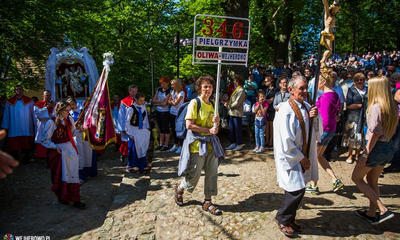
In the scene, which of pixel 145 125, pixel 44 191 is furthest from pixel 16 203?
pixel 145 125

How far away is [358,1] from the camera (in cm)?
2520

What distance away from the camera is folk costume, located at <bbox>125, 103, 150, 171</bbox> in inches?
262

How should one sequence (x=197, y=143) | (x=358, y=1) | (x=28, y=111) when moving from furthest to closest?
(x=358, y=1) → (x=28, y=111) → (x=197, y=143)

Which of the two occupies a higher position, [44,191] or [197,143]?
[197,143]

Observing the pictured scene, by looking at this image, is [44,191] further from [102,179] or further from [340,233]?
[340,233]

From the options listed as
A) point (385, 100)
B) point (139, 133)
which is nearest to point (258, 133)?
point (139, 133)

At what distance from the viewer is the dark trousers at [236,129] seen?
781cm

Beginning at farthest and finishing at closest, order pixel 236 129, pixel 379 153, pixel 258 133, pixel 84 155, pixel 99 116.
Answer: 1. pixel 236 129
2. pixel 258 133
3. pixel 84 155
4. pixel 99 116
5. pixel 379 153

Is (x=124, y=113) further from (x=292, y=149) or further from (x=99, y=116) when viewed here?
(x=292, y=149)

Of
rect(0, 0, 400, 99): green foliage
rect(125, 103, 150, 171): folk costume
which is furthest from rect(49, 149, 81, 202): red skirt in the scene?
rect(0, 0, 400, 99): green foliage

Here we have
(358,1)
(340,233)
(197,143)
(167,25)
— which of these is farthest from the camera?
(358,1)

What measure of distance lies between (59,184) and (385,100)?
17.9 feet

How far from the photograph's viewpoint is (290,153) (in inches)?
141

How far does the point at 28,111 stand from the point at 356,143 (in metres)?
8.85
